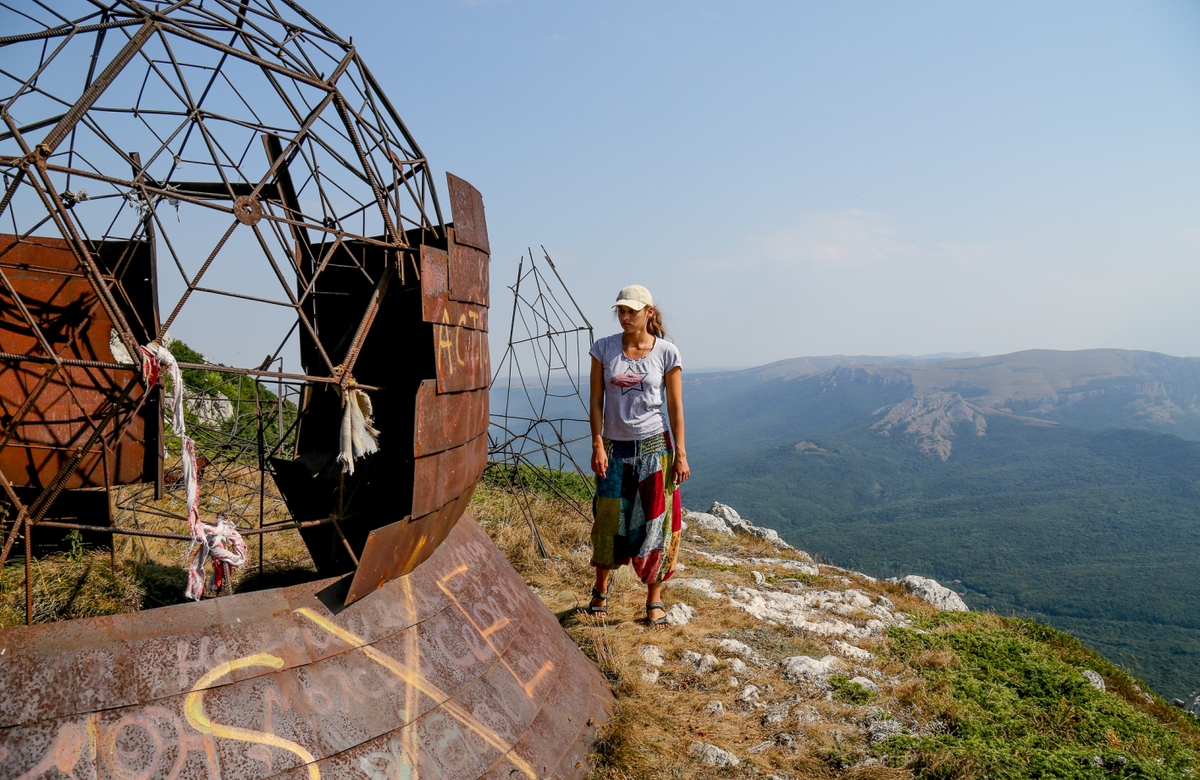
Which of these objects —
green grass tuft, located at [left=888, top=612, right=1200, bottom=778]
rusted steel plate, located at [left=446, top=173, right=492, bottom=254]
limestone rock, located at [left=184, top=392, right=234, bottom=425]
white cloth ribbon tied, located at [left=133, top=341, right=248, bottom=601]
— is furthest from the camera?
limestone rock, located at [left=184, top=392, right=234, bottom=425]

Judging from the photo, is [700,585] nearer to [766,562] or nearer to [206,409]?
[766,562]

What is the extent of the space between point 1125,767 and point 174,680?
191 inches

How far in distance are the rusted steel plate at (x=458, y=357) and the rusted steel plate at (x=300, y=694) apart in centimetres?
97

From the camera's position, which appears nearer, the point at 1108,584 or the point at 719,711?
the point at 719,711

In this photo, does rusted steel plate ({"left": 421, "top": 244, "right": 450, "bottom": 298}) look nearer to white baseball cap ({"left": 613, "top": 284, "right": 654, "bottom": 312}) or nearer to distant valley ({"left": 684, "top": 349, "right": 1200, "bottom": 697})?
white baseball cap ({"left": 613, "top": 284, "right": 654, "bottom": 312})

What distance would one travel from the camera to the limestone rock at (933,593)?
7.42 m

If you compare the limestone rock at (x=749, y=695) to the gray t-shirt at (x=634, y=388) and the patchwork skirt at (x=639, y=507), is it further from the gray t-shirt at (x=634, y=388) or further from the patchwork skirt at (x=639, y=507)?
the gray t-shirt at (x=634, y=388)

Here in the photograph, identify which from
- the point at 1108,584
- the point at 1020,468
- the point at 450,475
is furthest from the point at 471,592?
the point at 1020,468

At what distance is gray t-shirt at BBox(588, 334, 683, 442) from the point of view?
13.5ft

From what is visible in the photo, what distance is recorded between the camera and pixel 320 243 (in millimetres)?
5109

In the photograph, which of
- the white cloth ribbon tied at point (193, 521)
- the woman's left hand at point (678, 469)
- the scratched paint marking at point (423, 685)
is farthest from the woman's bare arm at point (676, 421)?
the white cloth ribbon tied at point (193, 521)

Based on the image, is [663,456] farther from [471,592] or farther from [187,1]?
[187,1]

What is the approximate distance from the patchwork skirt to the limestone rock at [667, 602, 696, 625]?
2.71 feet

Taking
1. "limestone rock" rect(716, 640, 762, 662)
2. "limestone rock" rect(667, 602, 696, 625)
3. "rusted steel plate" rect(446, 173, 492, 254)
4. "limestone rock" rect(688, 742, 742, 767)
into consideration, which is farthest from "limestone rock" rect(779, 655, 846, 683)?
"rusted steel plate" rect(446, 173, 492, 254)
